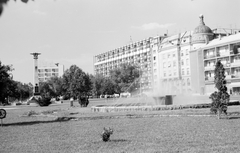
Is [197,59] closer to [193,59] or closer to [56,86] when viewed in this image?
[193,59]

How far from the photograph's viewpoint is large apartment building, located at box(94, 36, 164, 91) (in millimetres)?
103438

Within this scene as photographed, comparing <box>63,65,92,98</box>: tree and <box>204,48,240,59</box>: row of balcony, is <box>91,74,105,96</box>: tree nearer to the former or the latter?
<box>63,65,92,98</box>: tree

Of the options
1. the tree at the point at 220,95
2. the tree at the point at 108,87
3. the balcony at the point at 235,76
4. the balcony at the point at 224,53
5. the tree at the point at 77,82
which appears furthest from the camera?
the tree at the point at 108,87

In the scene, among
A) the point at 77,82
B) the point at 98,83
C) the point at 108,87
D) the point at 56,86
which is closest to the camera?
the point at 77,82

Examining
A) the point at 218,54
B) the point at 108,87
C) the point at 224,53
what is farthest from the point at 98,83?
the point at 224,53

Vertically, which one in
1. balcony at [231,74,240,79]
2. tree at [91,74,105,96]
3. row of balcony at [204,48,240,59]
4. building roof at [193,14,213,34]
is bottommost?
balcony at [231,74,240,79]

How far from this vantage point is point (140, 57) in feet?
398

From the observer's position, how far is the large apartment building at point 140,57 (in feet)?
339

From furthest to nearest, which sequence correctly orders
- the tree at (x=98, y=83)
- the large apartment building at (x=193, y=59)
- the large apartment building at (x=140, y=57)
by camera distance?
1. the tree at (x=98, y=83)
2. the large apartment building at (x=140, y=57)
3. the large apartment building at (x=193, y=59)

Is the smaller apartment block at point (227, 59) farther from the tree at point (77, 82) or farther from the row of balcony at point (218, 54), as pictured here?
the tree at point (77, 82)

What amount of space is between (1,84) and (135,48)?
353 ft

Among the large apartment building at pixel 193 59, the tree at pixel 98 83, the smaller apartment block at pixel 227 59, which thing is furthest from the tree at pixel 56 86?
the smaller apartment block at pixel 227 59

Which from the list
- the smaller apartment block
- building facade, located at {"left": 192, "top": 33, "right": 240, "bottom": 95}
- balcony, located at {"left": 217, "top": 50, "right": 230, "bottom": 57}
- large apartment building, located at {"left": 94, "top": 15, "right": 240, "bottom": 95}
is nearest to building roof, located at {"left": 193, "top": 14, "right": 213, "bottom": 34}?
large apartment building, located at {"left": 94, "top": 15, "right": 240, "bottom": 95}

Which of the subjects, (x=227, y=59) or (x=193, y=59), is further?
(x=193, y=59)
